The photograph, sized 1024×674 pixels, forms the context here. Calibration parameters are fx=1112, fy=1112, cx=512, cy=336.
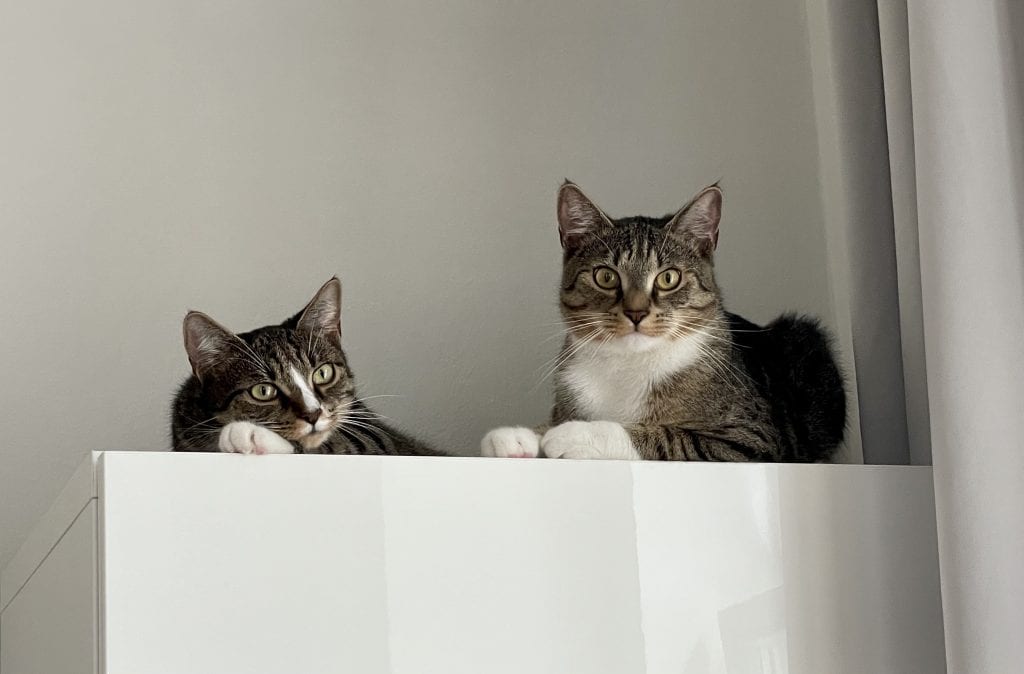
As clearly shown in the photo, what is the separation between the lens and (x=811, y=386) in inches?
Result: 56.0

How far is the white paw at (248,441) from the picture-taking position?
36.7 inches

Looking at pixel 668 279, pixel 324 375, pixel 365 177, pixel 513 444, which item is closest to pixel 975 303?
pixel 668 279

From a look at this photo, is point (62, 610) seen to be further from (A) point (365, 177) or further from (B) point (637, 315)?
(A) point (365, 177)

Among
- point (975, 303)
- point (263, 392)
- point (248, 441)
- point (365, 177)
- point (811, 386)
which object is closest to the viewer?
point (248, 441)

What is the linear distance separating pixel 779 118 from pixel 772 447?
0.75 metres

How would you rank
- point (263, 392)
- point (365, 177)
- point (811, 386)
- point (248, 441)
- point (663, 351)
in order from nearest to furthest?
point (248, 441)
point (263, 392)
point (663, 351)
point (811, 386)
point (365, 177)

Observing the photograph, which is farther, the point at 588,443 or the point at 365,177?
the point at 365,177

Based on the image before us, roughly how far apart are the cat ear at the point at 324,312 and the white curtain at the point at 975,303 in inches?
25.5

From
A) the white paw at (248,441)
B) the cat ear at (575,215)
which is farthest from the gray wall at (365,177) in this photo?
the white paw at (248,441)

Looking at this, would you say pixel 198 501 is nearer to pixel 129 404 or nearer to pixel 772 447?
pixel 772 447

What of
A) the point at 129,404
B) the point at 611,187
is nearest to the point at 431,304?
the point at 611,187

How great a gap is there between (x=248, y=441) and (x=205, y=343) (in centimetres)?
31

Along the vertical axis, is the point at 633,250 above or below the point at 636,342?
above

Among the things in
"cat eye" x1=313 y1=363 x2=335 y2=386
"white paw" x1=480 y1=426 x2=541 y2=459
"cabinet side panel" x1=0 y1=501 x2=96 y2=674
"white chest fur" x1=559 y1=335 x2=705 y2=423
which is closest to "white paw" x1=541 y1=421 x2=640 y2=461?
"white paw" x1=480 y1=426 x2=541 y2=459
